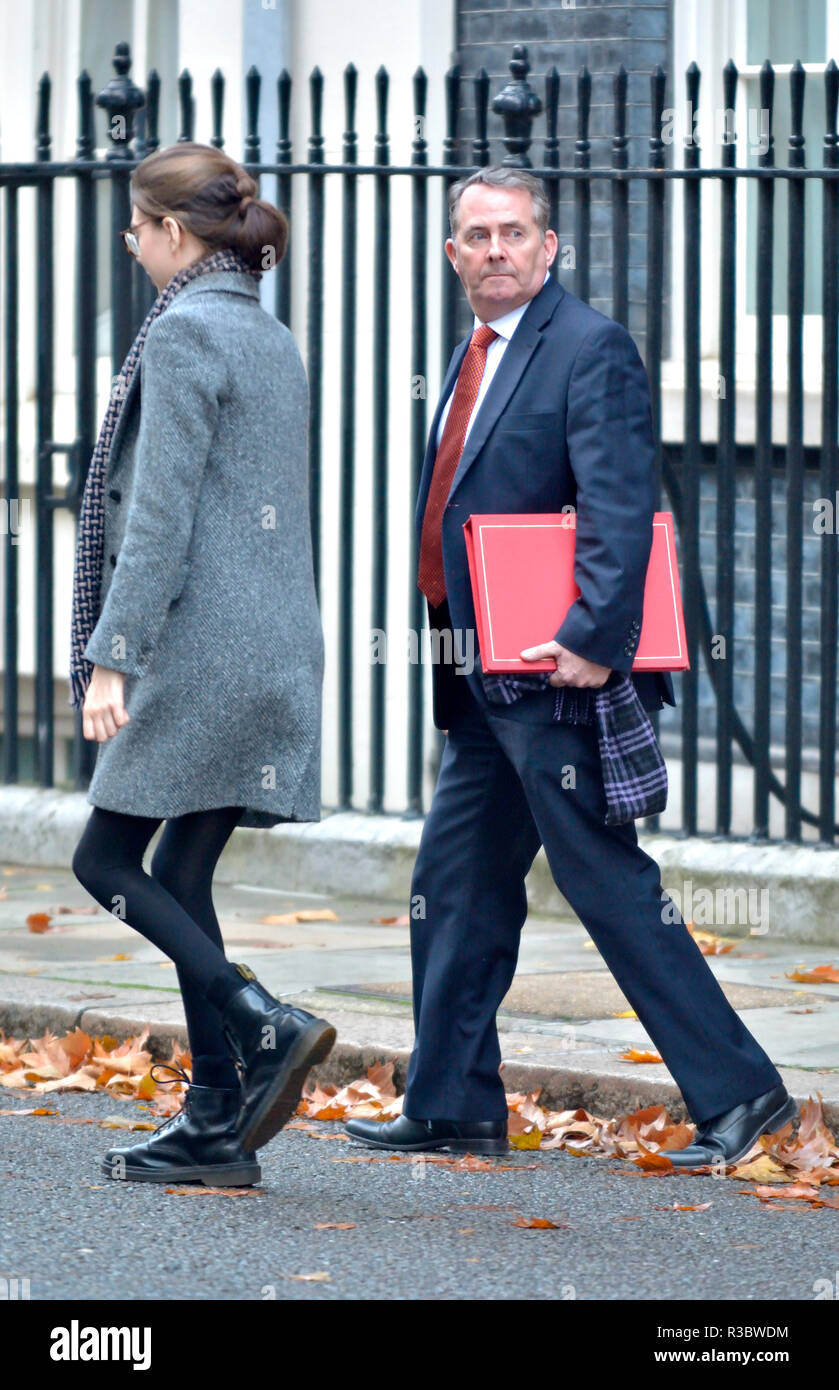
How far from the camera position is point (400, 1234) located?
4.48m

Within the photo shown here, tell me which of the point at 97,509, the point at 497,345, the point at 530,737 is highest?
the point at 497,345

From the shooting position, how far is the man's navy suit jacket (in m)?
4.87

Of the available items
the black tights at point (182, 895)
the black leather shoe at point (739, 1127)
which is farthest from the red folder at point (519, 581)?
the black leather shoe at point (739, 1127)

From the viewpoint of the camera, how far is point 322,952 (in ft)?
23.5

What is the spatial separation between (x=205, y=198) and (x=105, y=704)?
3.17 ft

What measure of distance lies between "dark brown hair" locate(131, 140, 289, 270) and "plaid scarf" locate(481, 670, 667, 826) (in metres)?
0.96

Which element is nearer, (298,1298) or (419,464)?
(298,1298)

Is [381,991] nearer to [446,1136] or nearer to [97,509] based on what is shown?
Answer: [446,1136]

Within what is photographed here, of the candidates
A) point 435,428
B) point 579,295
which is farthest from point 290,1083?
point 579,295

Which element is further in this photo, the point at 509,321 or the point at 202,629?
the point at 509,321
